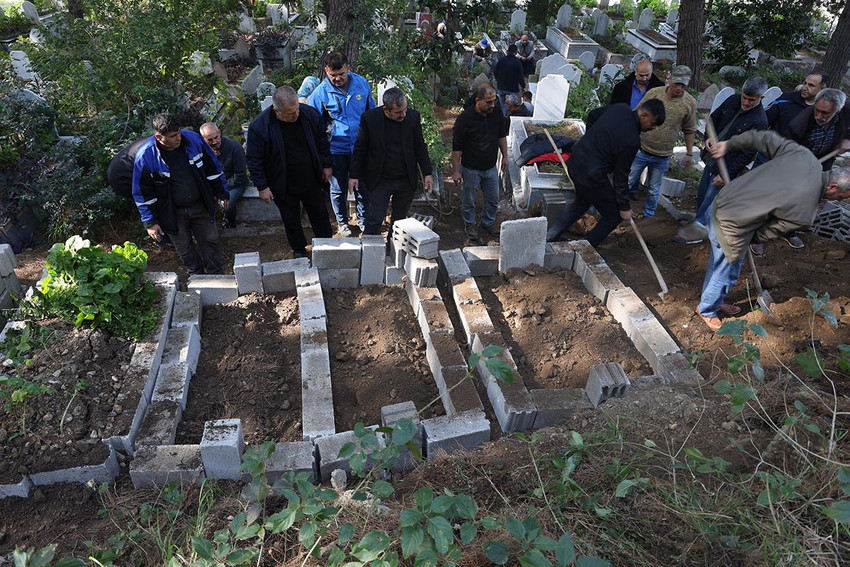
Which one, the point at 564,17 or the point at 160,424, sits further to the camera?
the point at 564,17

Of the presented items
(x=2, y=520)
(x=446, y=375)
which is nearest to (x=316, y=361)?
(x=446, y=375)

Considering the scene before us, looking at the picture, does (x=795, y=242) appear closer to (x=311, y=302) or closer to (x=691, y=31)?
(x=311, y=302)

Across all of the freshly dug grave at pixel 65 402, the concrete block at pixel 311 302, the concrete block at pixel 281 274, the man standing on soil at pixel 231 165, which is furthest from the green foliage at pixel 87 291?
the man standing on soil at pixel 231 165

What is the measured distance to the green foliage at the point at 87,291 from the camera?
4152mm

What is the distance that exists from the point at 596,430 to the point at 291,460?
1.91 meters

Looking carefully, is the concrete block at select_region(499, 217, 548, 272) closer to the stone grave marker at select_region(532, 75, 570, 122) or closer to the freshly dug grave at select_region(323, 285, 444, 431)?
the freshly dug grave at select_region(323, 285, 444, 431)

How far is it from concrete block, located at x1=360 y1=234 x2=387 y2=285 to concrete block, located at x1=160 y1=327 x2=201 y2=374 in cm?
156

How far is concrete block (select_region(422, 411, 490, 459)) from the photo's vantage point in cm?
359

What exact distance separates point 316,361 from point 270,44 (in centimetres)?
1030

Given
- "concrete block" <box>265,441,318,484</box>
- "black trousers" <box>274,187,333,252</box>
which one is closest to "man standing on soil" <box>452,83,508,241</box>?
"black trousers" <box>274,187,333,252</box>

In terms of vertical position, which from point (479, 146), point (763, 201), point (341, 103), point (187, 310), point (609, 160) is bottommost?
point (187, 310)

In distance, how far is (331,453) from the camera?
3.51 metres

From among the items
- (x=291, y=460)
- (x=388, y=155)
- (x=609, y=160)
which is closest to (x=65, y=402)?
(x=291, y=460)

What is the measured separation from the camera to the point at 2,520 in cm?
320
